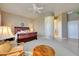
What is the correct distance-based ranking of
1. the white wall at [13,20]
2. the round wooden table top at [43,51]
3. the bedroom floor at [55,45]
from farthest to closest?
the white wall at [13,20] → the bedroom floor at [55,45] → the round wooden table top at [43,51]

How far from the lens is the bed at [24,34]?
5.87 feet

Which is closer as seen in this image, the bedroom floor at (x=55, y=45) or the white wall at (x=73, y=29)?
the bedroom floor at (x=55, y=45)

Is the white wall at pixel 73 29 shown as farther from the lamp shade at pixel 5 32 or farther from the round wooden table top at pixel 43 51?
the lamp shade at pixel 5 32

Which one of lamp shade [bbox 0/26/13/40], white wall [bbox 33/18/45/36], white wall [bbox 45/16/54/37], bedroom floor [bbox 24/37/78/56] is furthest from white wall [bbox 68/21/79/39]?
lamp shade [bbox 0/26/13/40]

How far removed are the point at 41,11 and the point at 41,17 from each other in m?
0.12

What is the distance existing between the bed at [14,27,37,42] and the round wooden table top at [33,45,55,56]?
244mm

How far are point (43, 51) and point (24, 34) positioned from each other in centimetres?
51

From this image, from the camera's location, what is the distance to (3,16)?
5.86 feet

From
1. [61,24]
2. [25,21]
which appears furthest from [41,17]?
[61,24]

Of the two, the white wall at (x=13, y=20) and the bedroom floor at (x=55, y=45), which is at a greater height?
the white wall at (x=13, y=20)

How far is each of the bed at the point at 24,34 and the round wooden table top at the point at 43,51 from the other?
24 centimetres

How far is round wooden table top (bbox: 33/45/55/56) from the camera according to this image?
1461 millimetres

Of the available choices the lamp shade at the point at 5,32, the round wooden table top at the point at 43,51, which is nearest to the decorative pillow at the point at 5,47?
the lamp shade at the point at 5,32

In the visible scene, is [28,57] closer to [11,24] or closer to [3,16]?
[11,24]
